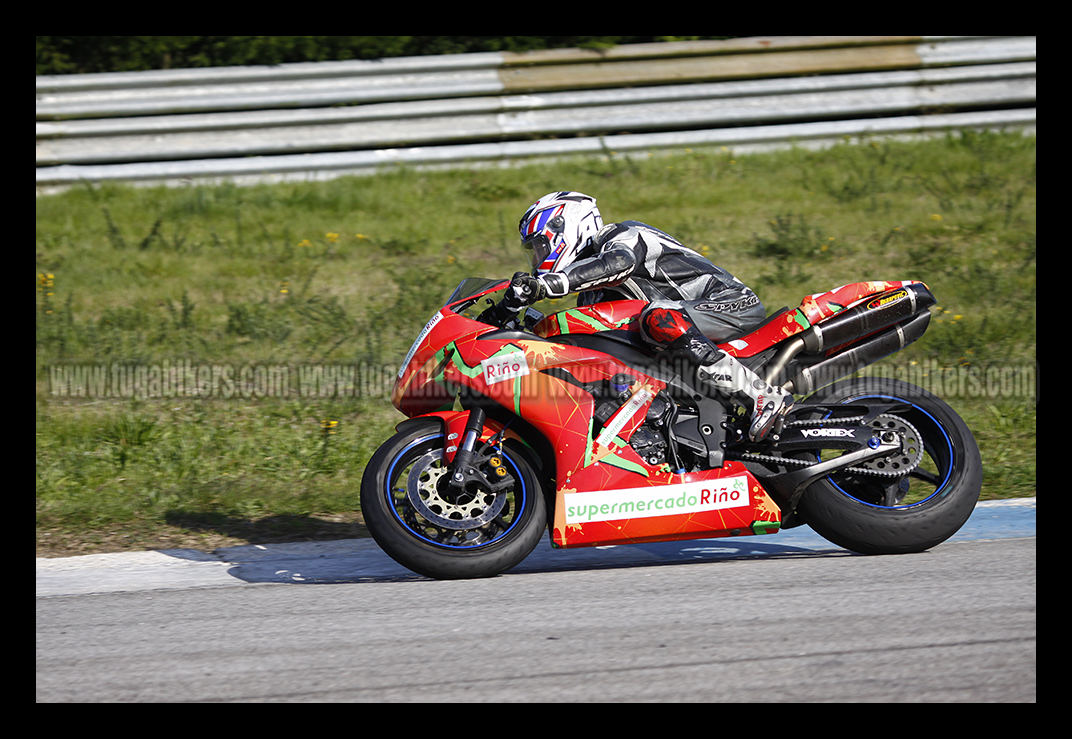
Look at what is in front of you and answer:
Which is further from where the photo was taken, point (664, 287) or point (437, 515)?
point (664, 287)

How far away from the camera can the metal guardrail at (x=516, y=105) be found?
954cm

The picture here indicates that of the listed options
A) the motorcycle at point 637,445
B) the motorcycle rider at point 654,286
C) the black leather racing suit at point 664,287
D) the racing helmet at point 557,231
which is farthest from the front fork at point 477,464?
the racing helmet at point 557,231

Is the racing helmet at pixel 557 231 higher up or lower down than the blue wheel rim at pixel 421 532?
higher up

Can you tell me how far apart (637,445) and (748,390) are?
21.1 inches

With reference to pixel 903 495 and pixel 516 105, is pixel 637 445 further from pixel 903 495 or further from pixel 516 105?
pixel 516 105

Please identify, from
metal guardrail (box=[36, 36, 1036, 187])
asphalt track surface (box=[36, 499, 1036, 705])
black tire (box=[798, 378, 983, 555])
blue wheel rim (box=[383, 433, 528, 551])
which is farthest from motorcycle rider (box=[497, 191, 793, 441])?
metal guardrail (box=[36, 36, 1036, 187])

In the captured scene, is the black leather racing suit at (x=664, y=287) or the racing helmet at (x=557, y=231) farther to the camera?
the racing helmet at (x=557, y=231)

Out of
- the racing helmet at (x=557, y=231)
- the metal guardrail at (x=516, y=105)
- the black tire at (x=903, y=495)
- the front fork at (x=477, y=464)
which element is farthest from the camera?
the metal guardrail at (x=516, y=105)

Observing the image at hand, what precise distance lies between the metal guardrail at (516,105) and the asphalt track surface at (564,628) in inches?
222

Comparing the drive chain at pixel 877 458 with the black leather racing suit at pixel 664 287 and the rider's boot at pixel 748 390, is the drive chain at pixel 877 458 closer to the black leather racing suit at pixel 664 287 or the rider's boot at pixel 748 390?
the rider's boot at pixel 748 390

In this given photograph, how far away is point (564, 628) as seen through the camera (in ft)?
12.1

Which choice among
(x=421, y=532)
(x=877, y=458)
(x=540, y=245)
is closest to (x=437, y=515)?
(x=421, y=532)
